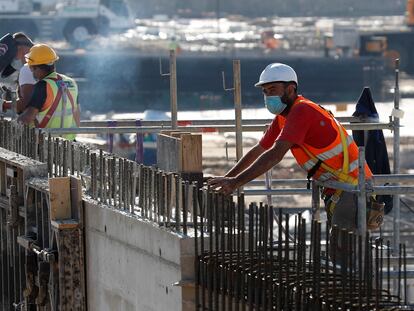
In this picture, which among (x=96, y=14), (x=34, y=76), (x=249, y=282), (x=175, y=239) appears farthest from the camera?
(x=96, y=14)

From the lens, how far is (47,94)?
16.6 metres

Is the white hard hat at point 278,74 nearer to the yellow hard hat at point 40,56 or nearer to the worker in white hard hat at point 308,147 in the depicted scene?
the worker in white hard hat at point 308,147

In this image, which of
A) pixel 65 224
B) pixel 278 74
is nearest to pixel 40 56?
pixel 65 224

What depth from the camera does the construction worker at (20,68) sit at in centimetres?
1692

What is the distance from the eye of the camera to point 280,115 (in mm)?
11617

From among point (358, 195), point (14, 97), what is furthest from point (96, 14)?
point (358, 195)

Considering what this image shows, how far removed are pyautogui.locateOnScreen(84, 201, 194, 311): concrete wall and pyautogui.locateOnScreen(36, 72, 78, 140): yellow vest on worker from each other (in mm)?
2713

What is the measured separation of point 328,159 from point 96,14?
9288 centimetres

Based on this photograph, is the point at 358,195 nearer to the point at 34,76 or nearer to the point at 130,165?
the point at 130,165

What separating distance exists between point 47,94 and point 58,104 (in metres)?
0.38

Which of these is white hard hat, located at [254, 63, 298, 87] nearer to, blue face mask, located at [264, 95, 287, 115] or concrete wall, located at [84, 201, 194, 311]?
blue face mask, located at [264, 95, 287, 115]

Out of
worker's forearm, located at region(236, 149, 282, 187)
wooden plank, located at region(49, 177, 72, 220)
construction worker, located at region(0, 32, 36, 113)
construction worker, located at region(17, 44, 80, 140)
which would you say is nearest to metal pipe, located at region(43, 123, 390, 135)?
construction worker, located at region(17, 44, 80, 140)

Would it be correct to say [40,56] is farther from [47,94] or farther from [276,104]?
[276,104]

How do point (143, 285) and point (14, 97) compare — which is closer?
point (143, 285)
